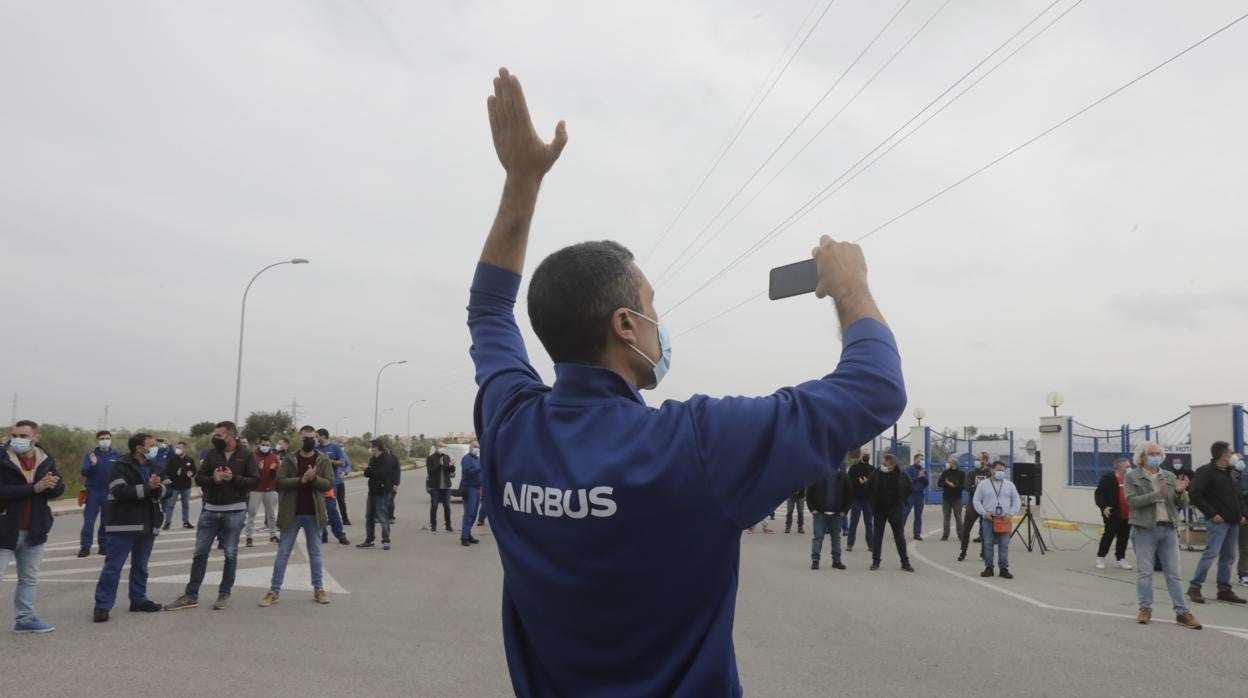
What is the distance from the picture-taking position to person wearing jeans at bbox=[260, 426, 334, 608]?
966cm

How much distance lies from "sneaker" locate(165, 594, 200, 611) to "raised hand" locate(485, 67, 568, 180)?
9144 mm

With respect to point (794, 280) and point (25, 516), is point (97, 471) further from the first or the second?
point (794, 280)

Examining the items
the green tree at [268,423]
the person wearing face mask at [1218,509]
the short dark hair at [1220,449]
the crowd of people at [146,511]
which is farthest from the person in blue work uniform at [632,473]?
the green tree at [268,423]

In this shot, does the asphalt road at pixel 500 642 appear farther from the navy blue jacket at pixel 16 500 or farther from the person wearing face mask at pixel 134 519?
the navy blue jacket at pixel 16 500

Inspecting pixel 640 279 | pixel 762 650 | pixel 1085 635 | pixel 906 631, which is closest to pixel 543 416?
pixel 640 279

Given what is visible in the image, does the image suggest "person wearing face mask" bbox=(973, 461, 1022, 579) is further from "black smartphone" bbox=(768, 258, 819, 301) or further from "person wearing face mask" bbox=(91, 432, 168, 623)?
"black smartphone" bbox=(768, 258, 819, 301)

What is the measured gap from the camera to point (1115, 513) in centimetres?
1436

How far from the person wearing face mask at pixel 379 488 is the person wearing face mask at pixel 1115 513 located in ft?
40.9

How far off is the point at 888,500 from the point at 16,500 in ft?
39.5

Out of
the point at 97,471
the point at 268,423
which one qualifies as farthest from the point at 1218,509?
the point at 268,423

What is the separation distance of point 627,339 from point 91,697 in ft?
20.4

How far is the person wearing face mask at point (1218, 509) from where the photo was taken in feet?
35.9

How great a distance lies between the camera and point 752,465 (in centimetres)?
132

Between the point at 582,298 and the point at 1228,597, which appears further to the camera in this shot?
the point at 1228,597
